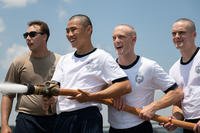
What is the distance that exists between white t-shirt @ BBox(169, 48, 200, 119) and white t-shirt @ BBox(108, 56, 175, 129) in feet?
1.01

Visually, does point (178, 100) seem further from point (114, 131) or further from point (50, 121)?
point (50, 121)

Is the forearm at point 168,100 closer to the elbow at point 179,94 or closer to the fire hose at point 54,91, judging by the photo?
the elbow at point 179,94

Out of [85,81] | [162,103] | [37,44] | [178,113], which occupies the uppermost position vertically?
[37,44]

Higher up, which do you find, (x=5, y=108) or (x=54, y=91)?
(x=54, y=91)

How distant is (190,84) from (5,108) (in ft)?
9.94

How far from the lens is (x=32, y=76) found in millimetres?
6777

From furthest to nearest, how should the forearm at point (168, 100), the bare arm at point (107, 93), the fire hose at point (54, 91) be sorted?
the forearm at point (168, 100)
the bare arm at point (107, 93)
the fire hose at point (54, 91)

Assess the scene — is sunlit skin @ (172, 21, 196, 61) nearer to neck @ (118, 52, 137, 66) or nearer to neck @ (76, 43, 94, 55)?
neck @ (118, 52, 137, 66)

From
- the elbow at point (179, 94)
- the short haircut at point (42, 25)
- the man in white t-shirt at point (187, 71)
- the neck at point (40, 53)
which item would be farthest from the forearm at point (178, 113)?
the short haircut at point (42, 25)

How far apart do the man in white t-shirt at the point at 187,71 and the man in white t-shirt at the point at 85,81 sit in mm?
1093

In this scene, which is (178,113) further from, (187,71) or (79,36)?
(79,36)

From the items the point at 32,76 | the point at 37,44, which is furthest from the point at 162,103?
the point at 37,44

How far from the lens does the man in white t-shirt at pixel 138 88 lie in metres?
5.79

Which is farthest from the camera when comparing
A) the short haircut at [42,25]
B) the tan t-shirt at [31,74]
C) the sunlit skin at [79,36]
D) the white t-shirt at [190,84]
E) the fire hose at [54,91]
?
the short haircut at [42,25]
